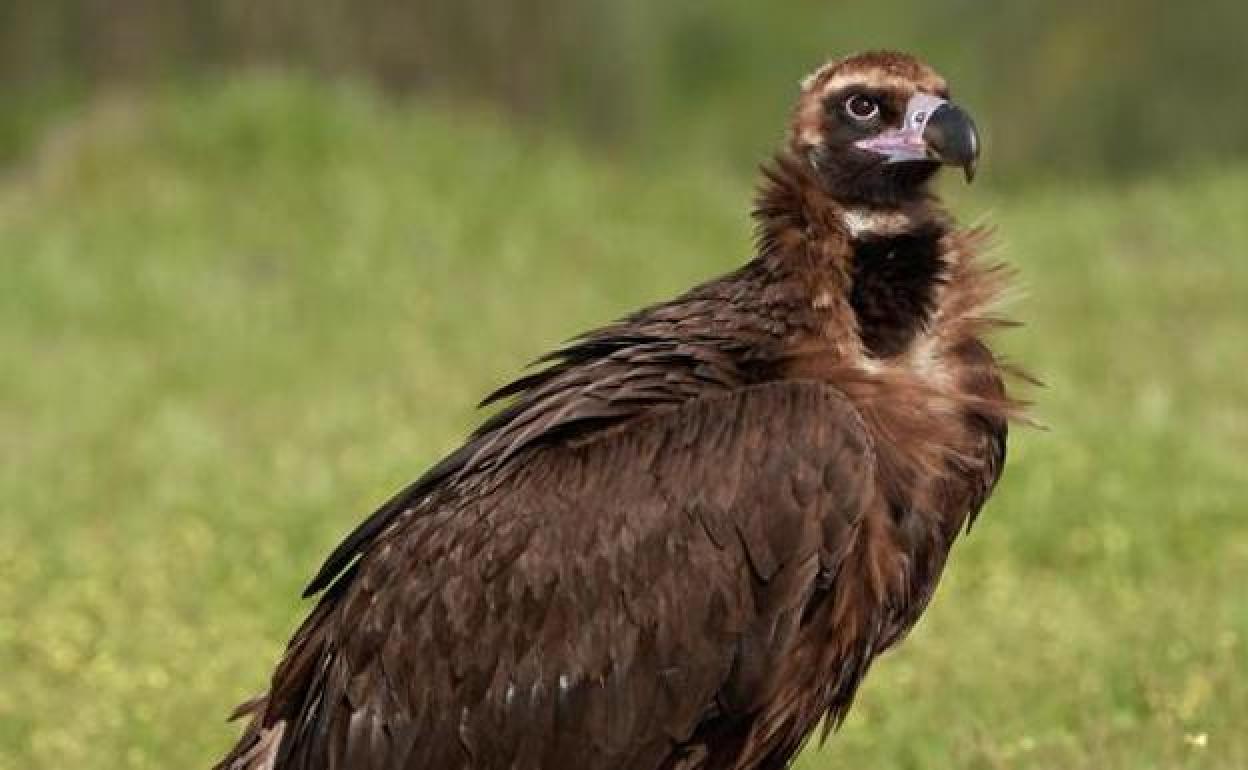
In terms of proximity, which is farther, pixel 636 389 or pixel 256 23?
pixel 256 23

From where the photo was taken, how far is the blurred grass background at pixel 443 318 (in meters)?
9.11

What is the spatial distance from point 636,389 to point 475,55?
1373cm

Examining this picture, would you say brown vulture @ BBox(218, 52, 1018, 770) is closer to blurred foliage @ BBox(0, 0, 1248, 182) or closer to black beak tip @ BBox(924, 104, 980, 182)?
black beak tip @ BBox(924, 104, 980, 182)

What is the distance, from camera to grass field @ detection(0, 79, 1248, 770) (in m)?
8.84

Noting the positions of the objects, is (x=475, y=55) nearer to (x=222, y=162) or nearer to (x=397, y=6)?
(x=397, y=6)

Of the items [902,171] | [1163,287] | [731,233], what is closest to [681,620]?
[902,171]

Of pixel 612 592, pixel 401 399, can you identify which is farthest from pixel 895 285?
pixel 401 399

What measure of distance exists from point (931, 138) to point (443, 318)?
30.9ft

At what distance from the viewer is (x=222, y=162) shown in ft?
59.3

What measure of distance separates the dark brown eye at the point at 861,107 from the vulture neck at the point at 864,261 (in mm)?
181

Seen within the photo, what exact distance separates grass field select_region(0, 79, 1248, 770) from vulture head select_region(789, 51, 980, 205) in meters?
0.66

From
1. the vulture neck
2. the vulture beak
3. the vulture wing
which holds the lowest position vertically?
the vulture wing

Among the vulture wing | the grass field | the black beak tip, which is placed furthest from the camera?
the grass field

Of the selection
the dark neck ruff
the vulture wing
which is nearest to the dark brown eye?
the dark neck ruff
